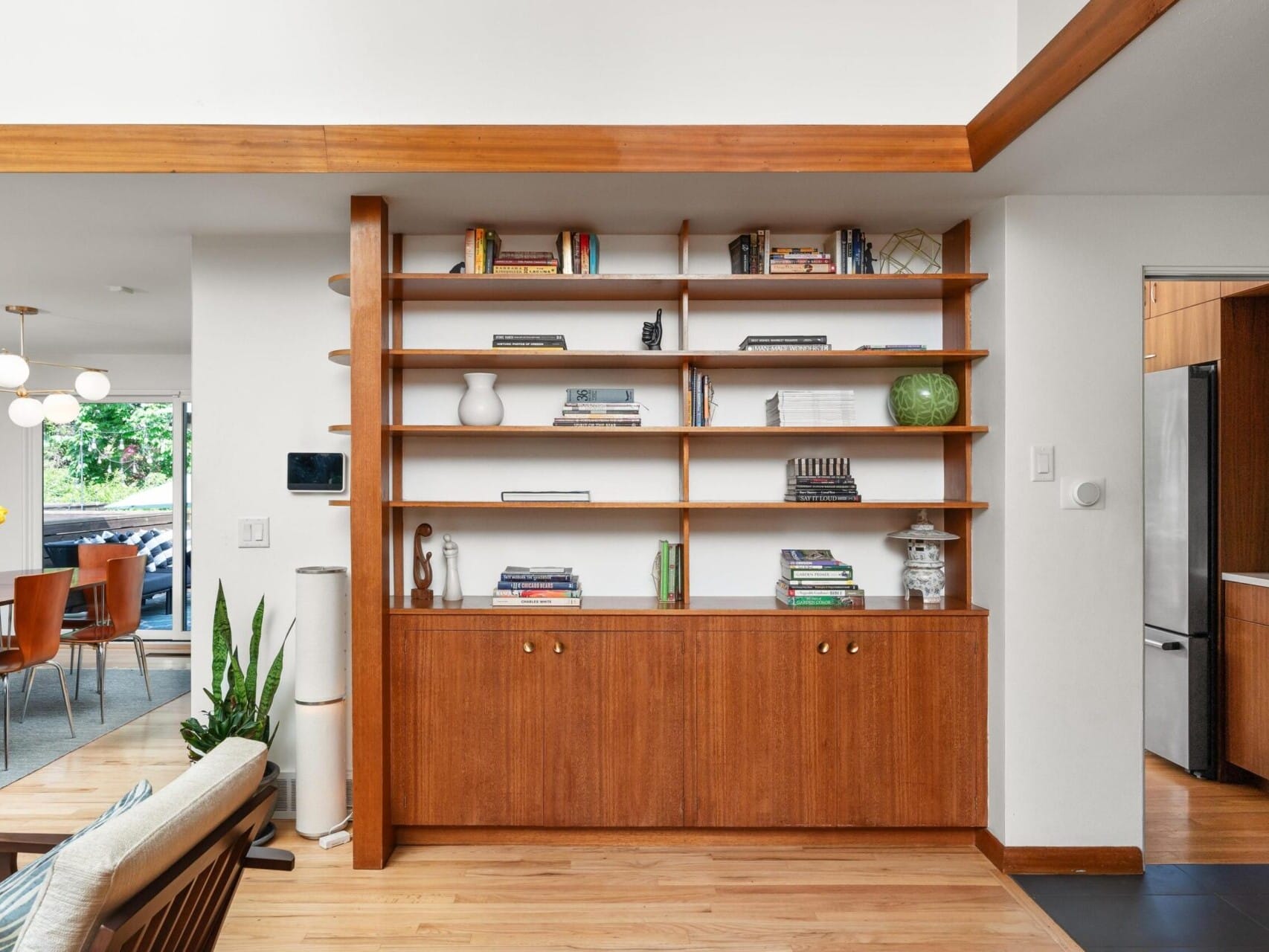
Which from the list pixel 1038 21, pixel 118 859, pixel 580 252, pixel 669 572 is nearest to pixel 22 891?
pixel 118 859

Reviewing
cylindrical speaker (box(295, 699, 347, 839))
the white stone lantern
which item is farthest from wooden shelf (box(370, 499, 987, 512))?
cylindrical speaker (box(295, 699, 347, 839))

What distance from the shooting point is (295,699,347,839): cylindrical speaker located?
9.53 ft

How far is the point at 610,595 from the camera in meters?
3.23

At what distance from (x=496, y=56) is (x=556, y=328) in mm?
964

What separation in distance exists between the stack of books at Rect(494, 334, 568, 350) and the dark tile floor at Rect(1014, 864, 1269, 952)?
7.70 ft

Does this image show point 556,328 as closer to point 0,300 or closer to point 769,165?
point 769,165

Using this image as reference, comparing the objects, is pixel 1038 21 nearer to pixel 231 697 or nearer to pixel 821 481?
pixel 821 481

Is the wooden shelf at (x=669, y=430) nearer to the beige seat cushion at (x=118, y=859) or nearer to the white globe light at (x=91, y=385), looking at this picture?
the beige seat cushion at (x=118, y=859)

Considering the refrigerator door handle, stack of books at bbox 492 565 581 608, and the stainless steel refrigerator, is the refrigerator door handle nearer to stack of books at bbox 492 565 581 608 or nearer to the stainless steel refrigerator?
the stainless steel refrigerator

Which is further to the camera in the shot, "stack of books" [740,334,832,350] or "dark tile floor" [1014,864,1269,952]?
"stack of books" [740,334,832,350]

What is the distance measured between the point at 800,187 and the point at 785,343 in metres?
0.53

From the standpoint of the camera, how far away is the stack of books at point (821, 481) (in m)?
2.99

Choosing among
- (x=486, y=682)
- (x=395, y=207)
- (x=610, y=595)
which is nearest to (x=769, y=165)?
(x=395, y=207)

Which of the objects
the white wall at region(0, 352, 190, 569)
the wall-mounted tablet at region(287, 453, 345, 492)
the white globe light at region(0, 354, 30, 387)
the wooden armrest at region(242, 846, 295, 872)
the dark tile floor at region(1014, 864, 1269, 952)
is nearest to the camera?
the wooden armrest at region(242, 846, 295, 872)
